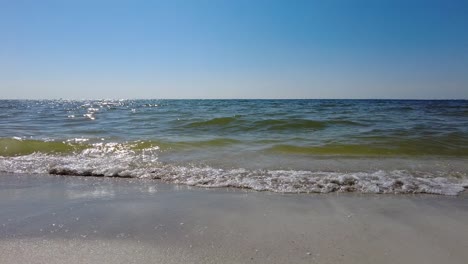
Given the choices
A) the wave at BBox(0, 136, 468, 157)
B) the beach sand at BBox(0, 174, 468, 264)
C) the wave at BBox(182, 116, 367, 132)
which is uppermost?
the wave at BBox(182, 116, 367, 132)

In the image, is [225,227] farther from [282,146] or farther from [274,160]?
[282,146]

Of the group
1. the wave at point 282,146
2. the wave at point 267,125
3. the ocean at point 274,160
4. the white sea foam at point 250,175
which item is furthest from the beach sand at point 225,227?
the wave at point 267,125

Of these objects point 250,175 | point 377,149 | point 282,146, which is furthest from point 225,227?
point 377,149

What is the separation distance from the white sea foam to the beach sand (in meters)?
0.35

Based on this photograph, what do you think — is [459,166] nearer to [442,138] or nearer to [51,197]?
[442,138]

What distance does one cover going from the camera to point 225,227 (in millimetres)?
3629

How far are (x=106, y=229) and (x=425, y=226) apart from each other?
3430mm

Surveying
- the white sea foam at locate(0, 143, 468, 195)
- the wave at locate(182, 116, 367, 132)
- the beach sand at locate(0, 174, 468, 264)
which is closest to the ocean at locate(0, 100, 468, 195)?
the white sea foam at locate(0, 143, 468, 195)

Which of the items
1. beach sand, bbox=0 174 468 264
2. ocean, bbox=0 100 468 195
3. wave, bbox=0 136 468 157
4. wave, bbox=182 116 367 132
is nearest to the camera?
beach sand, bbox=0 174 468 264

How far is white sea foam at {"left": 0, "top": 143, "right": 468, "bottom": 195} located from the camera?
5303 millimetres

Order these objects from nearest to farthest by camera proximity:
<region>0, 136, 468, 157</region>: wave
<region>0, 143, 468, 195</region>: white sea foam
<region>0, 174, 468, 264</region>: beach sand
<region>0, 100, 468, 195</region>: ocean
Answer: <region>0, 174, 468, 264</region>: beach sand → <region>0, 143, 468, 195</region>: white sea foam → <region>0, 100, 468, 195</region>: ocean → <region>0, 136, 468, 157</region>: wave

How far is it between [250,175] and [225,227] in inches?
102

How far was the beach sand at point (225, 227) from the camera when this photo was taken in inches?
118

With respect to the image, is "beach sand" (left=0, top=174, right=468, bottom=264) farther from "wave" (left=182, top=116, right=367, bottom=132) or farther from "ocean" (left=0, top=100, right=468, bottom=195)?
"wave" (left=182, top=116, right=367, bottom=132)
